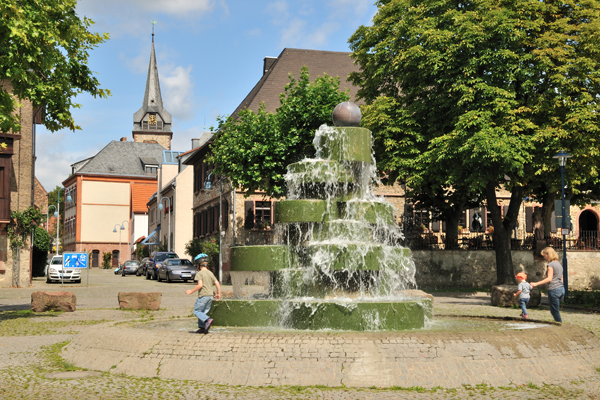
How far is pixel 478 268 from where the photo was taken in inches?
1310

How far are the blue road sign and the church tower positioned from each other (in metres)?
86.6

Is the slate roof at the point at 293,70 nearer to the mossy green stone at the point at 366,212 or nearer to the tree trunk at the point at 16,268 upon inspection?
the tree trunk at the point at 16,268

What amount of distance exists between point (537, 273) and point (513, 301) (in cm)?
1433

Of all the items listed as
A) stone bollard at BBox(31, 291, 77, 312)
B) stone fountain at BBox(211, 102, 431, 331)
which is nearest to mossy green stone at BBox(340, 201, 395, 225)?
stone fountain at BBox(211, 102, 431, 331)

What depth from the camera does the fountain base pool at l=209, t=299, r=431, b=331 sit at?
9320 mm

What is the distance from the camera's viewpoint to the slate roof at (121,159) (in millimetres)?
96500

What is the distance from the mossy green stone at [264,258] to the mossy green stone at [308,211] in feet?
1.94

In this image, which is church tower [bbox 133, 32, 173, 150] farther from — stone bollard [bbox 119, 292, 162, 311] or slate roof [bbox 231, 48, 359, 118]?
stone bollard [bbox 119, 292, 162, 311]

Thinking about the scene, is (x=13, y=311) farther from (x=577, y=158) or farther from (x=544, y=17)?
(x=544, y=17)

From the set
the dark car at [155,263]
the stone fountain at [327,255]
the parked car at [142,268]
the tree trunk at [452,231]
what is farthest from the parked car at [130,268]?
the stone fountain at [327,255]

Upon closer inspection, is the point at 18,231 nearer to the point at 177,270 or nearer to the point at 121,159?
the point at 177,270

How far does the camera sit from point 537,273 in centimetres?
3338

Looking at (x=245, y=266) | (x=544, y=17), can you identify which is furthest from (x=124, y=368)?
(x=544, y=17)

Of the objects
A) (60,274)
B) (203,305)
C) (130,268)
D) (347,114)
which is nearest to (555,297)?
(347,114)
